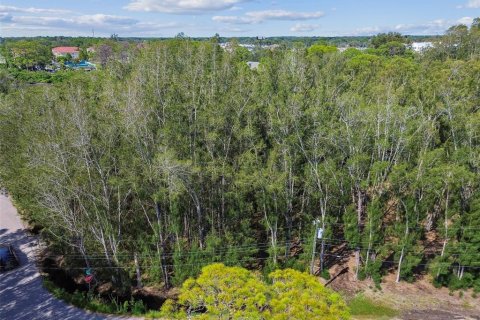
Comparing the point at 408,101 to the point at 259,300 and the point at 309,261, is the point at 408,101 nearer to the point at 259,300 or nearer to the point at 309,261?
the point at 309,261

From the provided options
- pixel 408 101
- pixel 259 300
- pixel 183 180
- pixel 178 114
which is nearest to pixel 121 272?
pixel 183 180

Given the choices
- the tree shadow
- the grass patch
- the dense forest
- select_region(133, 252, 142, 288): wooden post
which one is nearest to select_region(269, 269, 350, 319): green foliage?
the dense forest

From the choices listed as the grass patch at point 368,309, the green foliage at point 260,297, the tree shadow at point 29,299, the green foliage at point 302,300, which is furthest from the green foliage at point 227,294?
the grass patch at point 368,309

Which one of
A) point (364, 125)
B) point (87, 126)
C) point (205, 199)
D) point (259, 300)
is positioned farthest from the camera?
point (205, 199)

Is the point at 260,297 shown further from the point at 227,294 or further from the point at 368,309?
the point at 368,309

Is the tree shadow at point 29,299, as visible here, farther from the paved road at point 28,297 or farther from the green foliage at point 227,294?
the green foliage at point 227,294

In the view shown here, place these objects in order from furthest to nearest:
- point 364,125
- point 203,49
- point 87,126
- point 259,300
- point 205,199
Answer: point 203,49, point 205,199, point 364,125, point 87,126, point 259,300

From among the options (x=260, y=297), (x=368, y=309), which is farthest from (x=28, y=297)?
(x=368, y=309)

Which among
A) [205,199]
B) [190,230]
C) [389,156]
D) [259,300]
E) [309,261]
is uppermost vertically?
[389,156]
